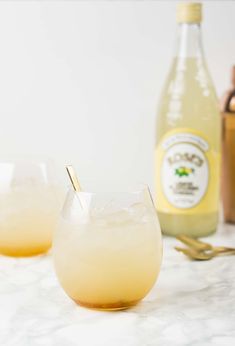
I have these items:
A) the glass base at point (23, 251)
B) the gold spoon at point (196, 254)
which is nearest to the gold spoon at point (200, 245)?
the gold spoon at point (196, 254)

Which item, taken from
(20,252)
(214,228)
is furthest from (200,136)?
(20,252)

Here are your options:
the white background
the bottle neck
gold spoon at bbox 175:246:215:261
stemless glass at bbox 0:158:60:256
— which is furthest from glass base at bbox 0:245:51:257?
the bottle neck

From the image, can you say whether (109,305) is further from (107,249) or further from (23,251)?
(23,251)

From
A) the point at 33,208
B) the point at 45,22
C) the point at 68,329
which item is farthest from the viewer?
the point at 45,22

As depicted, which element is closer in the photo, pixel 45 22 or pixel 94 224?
pixel 94 224

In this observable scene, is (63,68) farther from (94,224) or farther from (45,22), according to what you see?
(94,224)

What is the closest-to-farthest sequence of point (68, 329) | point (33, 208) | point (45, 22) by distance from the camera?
point (68, 329) < point (33, 208) < point (45, 22)

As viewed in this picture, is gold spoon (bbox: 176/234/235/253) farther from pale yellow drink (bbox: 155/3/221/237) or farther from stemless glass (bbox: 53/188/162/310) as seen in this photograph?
stemless glass (bbox: 53/188/162/310)

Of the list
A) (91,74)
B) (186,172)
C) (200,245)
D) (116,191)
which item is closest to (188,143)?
(186,172)
